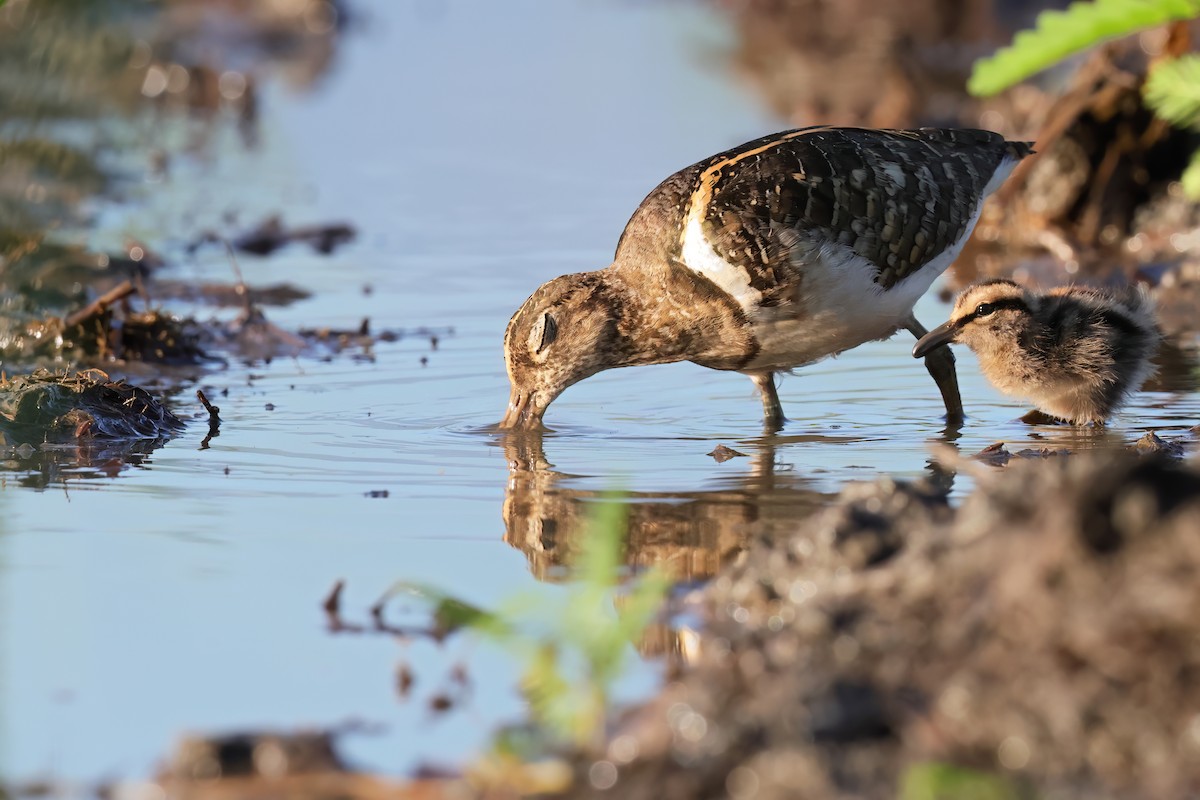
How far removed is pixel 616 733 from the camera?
11.8 ft

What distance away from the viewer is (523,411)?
7391 mm

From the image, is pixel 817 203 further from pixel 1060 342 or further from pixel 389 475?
pixel 389 475

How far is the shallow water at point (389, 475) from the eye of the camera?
4.10m

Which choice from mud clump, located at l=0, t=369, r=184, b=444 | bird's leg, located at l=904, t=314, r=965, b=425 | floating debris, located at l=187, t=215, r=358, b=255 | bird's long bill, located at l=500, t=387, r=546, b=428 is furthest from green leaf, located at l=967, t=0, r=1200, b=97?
floating debris, located at l=187, t=215, r=358, b=255

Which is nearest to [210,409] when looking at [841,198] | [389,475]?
[389,475]

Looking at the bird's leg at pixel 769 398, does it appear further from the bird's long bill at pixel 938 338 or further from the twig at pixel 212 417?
the twig at pixel 212 417

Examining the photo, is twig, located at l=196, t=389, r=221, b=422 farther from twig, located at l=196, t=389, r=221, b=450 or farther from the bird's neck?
the bird's neck

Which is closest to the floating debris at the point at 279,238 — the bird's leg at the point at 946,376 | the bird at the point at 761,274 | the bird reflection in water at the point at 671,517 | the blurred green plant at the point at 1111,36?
the bird at the point at 761,274

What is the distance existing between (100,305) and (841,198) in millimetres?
3526

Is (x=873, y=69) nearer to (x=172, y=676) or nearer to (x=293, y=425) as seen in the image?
(x=293, y=425)

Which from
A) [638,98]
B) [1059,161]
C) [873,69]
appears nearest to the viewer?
[1059,161]

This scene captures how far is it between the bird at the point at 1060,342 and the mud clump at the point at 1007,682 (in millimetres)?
3702

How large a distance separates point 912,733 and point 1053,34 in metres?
3.65

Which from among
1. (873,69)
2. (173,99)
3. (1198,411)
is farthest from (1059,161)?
(173,99)
